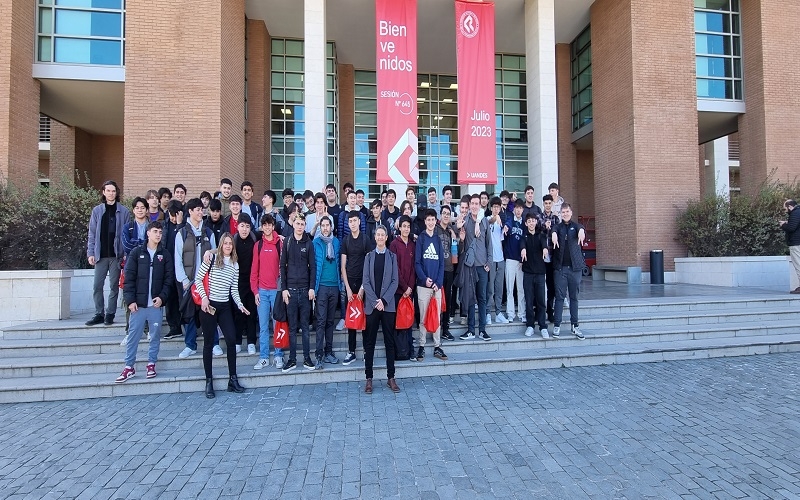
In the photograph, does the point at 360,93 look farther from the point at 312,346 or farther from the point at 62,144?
the point at 312,346

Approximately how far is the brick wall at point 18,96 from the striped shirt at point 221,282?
10001 millimetres

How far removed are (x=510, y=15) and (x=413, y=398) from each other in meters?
15.2

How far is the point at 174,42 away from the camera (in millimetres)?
11219

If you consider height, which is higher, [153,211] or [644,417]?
[153,211]

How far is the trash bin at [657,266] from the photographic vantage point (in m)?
12.6

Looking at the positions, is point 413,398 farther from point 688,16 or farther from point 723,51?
point 723,51

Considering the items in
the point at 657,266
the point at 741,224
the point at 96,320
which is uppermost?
the point at 741,224

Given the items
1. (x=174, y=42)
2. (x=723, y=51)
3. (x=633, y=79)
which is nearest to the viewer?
(x=174, y=42)

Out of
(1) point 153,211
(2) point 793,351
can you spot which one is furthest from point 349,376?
(2) point 793,351

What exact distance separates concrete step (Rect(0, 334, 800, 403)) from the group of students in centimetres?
21

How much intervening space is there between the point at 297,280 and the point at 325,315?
67 centimetres

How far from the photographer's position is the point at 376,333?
208 inches

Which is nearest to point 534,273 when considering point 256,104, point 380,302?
point 380,302

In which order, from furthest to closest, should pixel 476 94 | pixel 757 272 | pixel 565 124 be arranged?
1. pixel 565 124
2. pixel 476 94
3. pixel 757 272
